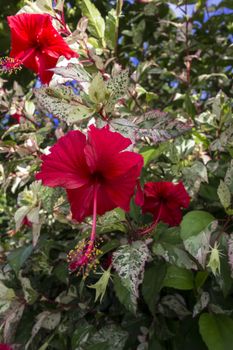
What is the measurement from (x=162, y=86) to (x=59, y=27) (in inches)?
43.8

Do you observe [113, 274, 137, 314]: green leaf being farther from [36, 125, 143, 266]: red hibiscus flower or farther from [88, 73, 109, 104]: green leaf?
[88, 73, 109, 104]: green leaf

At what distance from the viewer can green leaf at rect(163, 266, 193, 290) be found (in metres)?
0.91

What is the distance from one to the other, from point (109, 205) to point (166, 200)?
8.9 inches

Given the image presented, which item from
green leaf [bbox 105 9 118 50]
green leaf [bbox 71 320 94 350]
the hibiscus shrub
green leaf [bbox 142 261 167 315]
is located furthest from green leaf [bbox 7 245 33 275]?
green leaf [bbox 105 9 118 50]

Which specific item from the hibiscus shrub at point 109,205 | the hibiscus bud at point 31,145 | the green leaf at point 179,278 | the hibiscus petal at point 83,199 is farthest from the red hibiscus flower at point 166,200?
the hibiscus bud at point 31,145

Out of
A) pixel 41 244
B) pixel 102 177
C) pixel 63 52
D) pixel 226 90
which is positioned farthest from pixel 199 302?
pixel 226 90

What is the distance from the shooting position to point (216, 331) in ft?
2.78

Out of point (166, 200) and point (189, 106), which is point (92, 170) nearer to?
point (166, 200)

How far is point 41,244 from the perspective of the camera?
3.80 ft

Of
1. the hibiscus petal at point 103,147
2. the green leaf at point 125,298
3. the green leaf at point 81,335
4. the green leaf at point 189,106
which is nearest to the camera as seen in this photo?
the hibiscus petal at point 103,147

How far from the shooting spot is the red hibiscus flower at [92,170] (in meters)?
0.68

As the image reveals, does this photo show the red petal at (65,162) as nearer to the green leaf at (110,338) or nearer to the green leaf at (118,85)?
the green leaf at (118,85)

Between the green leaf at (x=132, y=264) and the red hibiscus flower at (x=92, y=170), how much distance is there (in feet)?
0.24

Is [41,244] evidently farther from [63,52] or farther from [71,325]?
[63,52]
